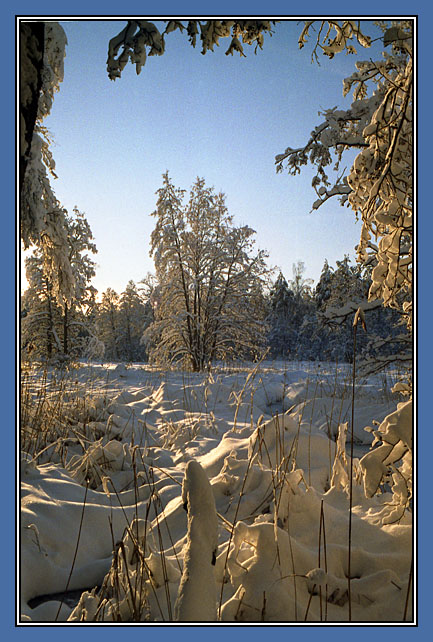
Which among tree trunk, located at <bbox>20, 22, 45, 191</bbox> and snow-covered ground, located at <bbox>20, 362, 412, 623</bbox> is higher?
tree trunk, located at <bbox>20, 22, 45, 191</bbox>

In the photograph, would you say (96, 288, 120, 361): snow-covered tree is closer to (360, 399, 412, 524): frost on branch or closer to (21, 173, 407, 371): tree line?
(21, 173, 407, 371): tree line

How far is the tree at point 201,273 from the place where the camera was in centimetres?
1372

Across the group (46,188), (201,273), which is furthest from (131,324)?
(46,188)

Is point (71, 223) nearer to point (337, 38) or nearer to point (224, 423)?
point (224, 423)

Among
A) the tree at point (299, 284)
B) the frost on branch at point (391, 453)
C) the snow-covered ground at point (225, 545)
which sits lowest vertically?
the snow-covered ground at point (225, 545)

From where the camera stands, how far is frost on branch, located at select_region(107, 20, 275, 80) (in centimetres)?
196

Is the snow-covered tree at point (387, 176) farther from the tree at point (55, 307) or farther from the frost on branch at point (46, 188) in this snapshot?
A: the tree at point (55, 307)

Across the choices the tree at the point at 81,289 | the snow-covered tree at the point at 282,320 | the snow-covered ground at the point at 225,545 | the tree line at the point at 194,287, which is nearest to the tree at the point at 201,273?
the tree line at the point at 194,287

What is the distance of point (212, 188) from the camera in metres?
13.9

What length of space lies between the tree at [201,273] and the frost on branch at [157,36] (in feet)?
37.7

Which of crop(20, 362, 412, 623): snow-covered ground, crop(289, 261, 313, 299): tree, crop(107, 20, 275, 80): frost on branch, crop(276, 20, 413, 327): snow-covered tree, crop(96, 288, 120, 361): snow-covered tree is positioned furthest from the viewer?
crop(96, 288, 120, 361): snow-covered tree

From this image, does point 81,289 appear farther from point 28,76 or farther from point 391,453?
point 391,453

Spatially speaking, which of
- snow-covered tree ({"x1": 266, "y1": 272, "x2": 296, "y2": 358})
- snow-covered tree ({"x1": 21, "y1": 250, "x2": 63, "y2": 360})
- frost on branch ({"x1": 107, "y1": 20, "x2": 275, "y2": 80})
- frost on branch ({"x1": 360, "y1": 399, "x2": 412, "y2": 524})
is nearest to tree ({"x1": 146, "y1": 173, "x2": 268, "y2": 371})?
snow-covered tree ({"x1": 21, "y1": 250, "x2": 63, "y2": 360})

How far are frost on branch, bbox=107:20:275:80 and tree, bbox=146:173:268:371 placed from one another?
11487 millimetres
